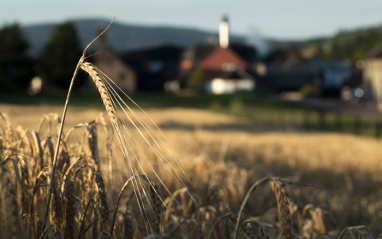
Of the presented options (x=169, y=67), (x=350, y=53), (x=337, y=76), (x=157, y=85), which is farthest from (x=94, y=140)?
(x=350, y=53)

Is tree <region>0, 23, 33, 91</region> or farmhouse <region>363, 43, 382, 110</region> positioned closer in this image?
farmhouse <region>363, 43, 382, 110</region>

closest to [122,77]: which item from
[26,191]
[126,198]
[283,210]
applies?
[126,198]

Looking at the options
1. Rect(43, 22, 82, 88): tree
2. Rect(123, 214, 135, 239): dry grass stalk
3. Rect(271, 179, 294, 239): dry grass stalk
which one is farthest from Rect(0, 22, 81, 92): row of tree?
Rect(271, 179, 294, 239): dry grass stalk

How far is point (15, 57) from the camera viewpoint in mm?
69875

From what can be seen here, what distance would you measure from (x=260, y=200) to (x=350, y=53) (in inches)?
6495

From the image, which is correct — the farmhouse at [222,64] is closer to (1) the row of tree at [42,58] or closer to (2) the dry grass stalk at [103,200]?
(1) the row of tree at [42,58]

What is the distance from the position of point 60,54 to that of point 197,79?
23664 mm

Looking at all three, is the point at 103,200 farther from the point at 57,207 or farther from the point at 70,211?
the point at 57,207

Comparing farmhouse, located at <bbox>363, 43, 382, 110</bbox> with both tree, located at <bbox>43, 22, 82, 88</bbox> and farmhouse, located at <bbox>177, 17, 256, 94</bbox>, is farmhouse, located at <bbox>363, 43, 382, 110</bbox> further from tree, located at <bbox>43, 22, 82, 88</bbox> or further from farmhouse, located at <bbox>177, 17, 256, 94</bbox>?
tree, located at <bbox>43, 22, 82, 88</bbox>

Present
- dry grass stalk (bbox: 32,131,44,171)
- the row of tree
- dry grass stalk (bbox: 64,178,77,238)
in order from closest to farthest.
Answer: dry grass stalk (bbox: 64,178,77,238) → dry grass stalk (bbox: 32,131,44,171) → the row of tree

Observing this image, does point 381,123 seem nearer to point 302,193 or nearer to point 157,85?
point 302,193

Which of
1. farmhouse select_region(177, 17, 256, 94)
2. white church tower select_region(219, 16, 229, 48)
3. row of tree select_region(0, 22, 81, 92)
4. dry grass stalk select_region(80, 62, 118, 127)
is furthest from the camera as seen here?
white church tower select_region(219, 16, 229, 48)

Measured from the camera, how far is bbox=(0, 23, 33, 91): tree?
67.8 m

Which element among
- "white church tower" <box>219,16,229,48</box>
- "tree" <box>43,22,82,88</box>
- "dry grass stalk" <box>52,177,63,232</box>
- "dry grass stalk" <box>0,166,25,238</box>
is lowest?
"dry grass stalk" <box>52,177,63,232</box>
